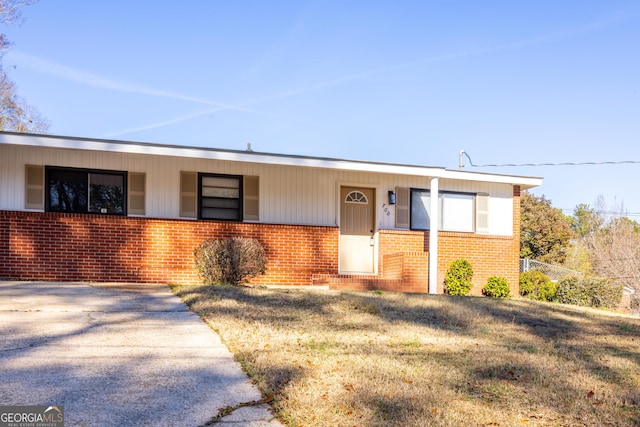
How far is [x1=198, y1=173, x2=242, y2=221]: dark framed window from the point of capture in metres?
13.7

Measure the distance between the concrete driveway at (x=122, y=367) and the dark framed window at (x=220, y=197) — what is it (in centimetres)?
554

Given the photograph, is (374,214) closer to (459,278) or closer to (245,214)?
(459,278)

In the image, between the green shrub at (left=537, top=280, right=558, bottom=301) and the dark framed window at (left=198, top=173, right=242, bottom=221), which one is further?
the green shrub at (left=537, top=280, right=558, bottom=301)

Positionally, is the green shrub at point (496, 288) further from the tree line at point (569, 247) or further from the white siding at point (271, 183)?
the tree line at point (569, 247)

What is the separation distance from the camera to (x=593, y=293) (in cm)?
1705

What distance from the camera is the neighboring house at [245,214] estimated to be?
40.6 feet

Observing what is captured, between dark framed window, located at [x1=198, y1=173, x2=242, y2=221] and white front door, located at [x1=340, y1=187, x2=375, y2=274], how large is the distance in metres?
2.67

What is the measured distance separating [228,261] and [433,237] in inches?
203

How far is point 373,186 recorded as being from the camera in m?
15.1

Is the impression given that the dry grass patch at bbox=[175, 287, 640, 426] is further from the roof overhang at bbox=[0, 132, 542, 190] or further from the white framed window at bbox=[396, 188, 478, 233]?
the white framed window at bbox=[396, 188, 478, 233]

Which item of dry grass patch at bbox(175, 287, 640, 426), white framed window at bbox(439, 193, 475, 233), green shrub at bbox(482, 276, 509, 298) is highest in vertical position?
white framed window at bbox(439, 193, 475, 233)

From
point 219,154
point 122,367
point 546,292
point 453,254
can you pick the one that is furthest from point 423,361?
point 546,292

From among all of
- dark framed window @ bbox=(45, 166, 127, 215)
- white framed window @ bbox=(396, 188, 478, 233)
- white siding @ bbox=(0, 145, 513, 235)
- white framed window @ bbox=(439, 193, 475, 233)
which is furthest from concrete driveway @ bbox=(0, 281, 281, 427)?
white framed window @ bbox=(439, 193, 475, 233)

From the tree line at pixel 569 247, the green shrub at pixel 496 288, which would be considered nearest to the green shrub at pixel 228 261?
the green shrub at pixel 496 288
